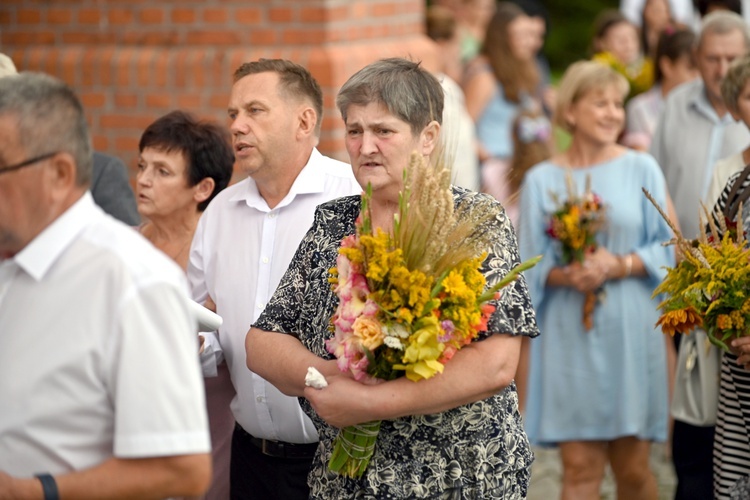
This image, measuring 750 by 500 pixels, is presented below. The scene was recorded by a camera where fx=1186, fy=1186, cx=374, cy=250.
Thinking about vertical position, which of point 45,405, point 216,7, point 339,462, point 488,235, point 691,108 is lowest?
point 339,462

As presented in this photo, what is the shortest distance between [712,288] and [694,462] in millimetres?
1619

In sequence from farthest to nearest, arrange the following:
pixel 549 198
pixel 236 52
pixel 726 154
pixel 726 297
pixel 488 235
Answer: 1. pixel 236 52
2. pixel 726 154
3. pixel 549 198
4. pixel 726 297
5. pixel 488 235

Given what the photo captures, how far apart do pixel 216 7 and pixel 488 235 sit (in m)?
4.22

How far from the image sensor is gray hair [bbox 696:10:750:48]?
6.71m

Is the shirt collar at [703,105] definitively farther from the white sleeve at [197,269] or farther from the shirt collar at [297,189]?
the white sleeve at [197,269]

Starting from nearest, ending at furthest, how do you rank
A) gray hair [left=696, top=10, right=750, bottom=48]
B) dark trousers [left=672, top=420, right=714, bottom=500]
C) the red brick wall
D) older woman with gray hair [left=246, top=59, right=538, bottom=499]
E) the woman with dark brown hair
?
older woman with gray hair [left=246, top=59, right=538, bottom=499] → dark trousers [left=672, top=420, right=714, bottom=500] → gray hair [left=696, top=10, right=750, bottom=48] → the red brick wall → the woman with dark brown hair

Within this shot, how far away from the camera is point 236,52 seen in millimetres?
7148

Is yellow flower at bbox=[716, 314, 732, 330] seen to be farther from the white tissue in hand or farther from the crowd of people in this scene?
the white tissue in hand

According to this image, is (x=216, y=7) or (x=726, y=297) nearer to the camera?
(x=726, y=297)

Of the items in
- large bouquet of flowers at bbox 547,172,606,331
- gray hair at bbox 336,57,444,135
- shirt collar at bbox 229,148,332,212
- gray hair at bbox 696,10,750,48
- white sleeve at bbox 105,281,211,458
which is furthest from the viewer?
gray hair at bbox 696,10,750,48

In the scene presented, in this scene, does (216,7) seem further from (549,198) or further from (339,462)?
(339,462)


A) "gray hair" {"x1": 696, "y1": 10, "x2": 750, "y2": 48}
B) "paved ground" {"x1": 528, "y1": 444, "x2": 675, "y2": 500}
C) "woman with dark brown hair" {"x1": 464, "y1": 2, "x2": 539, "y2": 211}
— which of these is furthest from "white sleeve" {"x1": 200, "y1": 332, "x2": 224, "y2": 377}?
"woman with dark brown hair" {"x1": 464, "y1": 2, "x2": 539, "y2": 211}

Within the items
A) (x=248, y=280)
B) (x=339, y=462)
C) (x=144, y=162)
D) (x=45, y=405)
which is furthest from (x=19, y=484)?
(x=144, y=162)

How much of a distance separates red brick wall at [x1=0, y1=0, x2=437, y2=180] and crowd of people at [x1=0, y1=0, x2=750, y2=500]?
3.91 feet
